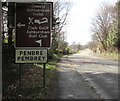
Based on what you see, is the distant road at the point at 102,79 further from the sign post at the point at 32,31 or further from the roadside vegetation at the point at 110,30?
the roadside vegetation at the point at 110,30

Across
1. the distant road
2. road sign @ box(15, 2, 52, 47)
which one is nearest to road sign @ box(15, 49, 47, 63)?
road sign @ box(15, 2, 52, 47)

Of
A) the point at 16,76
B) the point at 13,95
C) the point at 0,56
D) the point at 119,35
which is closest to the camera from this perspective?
the point at 13,95

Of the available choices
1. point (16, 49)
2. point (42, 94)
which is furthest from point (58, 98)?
point (16, 49)

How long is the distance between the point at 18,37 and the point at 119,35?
3332cm

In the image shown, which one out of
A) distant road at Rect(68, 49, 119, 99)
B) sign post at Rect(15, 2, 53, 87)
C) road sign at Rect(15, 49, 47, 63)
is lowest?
distant road at Rect(68, 49, 119, 99)

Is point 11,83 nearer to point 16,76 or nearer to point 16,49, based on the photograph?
point 16,76

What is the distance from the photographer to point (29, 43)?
736 cm

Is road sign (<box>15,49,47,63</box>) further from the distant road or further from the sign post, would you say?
the distant road

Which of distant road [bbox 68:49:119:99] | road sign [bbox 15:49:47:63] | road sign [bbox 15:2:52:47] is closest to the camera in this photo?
road sign [bbox 15:2:52:47]

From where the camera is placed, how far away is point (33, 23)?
286 inches

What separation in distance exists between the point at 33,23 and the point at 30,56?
1.28 metres

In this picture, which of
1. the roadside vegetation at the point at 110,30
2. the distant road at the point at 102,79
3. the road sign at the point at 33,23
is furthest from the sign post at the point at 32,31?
the roadside vegetation at the point at 110,30

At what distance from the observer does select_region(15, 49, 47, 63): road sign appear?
739cm

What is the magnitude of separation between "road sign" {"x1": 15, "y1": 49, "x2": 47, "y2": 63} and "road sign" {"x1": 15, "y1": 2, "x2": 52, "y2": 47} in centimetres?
24
